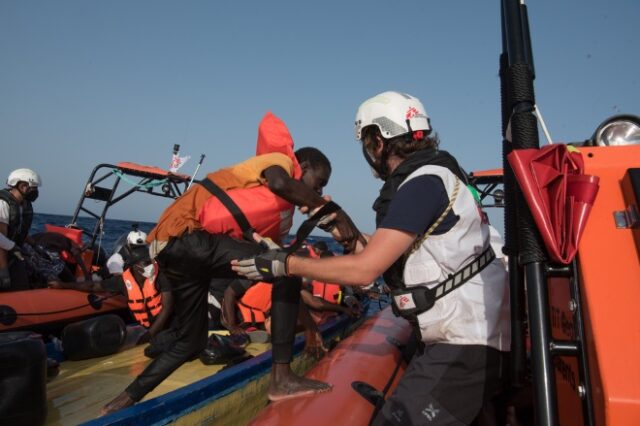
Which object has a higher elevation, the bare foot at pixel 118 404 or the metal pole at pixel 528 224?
the metal pole at pixel 528 224

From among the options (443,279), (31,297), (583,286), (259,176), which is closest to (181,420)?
(259,176)

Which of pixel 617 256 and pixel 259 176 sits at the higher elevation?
pixel 259 176

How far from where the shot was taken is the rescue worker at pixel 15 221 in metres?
6.07

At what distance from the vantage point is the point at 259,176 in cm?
322

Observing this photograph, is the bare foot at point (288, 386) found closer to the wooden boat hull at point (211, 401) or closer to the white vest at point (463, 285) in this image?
the wooden boat hull at point (211, 401)

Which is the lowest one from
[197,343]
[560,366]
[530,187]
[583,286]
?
[197,343]

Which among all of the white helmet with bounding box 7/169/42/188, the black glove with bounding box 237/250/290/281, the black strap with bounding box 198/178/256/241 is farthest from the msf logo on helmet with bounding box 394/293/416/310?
the white helmet with bounding box 7/169/42/188

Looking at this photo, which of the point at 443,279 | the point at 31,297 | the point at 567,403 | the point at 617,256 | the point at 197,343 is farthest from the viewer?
the point at 31,297

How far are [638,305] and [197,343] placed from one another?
300 centimetres

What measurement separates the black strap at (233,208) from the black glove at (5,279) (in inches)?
181

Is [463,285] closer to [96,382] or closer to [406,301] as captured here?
[406,301]

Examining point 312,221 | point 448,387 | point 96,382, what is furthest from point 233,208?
point 96,382

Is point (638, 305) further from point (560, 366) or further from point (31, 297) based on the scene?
point (31, 297)

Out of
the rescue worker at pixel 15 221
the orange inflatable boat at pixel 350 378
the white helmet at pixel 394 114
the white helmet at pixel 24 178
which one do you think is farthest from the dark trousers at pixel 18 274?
the white helmet at pixel 394 114
